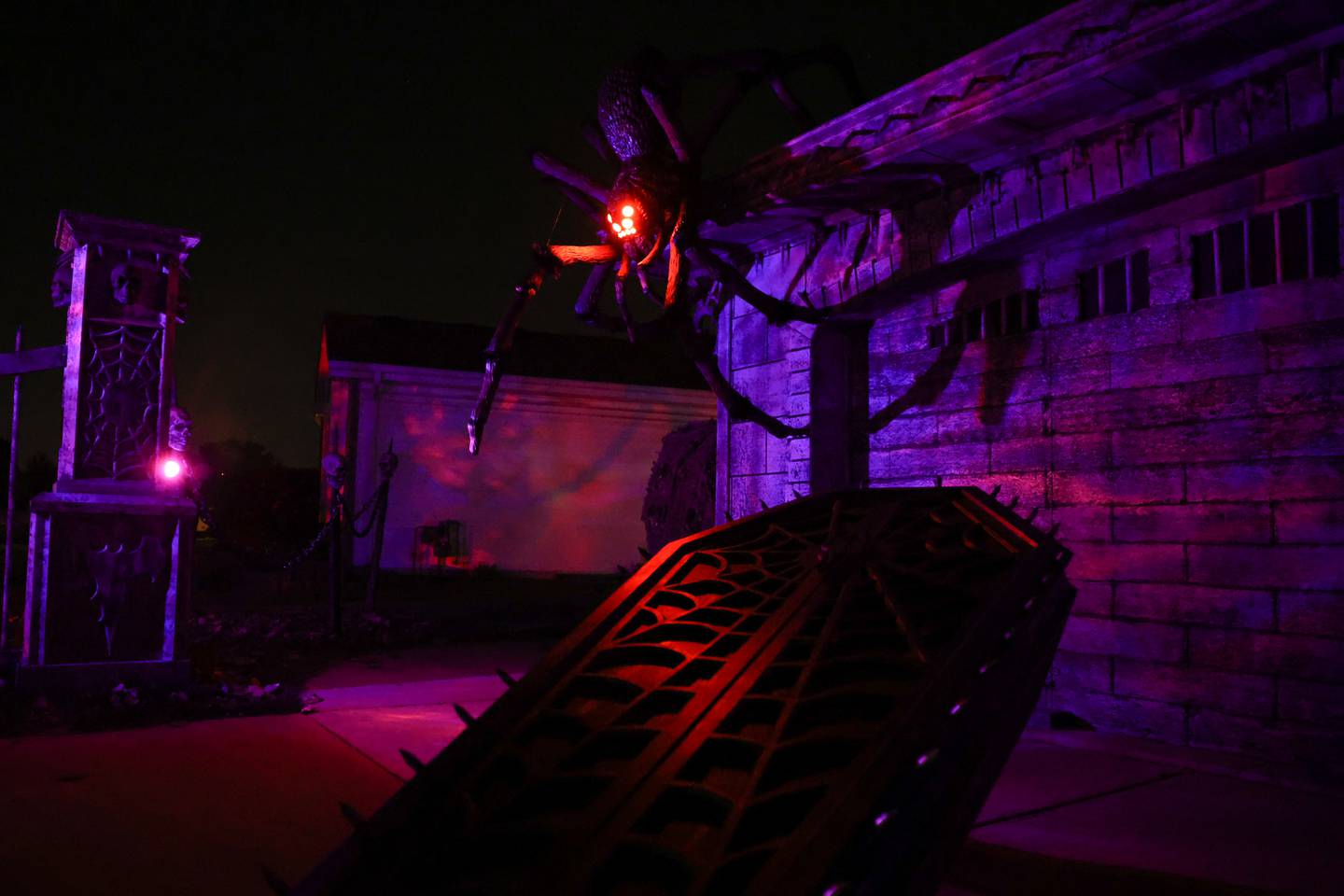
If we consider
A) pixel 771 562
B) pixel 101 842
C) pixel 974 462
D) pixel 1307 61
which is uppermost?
pixel 1307 61

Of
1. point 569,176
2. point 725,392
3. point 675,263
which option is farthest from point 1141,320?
point 569,176

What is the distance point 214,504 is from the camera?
23.6 m

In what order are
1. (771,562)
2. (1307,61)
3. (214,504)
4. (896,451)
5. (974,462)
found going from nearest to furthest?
(771,562) < (1307,61) < (974,462) < (896,451) < (214,504)

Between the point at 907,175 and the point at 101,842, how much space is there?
5.75 metres

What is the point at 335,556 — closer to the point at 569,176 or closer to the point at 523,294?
the point at 523,294

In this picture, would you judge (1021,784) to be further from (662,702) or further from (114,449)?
(114,449)

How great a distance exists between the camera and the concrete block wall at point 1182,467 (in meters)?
4.43

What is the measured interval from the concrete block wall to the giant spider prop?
163 centimetres

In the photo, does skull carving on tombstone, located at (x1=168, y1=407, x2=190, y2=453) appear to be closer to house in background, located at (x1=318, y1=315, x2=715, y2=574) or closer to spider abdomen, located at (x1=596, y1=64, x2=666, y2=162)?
spider abdomen, located at (x1=596, y1=64, x2=666, y2=162)

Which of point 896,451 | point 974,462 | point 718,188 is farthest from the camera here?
point 718,188

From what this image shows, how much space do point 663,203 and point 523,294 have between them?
1.30 metres

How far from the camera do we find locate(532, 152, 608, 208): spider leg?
7348 mm

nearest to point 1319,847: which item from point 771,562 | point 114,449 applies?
point 771,562

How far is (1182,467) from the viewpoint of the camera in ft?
16.4
